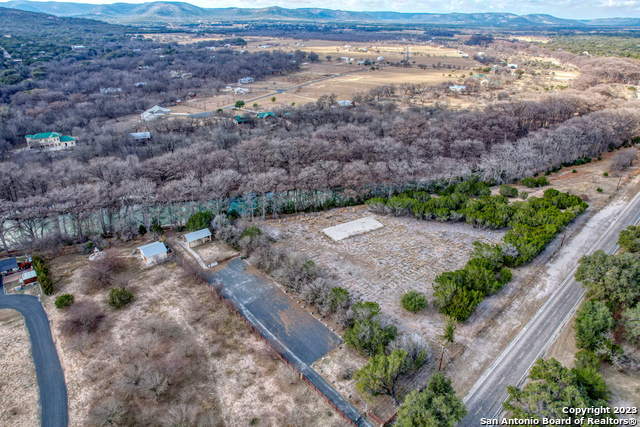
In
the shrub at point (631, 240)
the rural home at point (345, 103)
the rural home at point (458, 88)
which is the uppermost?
the rural home at point (458, 88)

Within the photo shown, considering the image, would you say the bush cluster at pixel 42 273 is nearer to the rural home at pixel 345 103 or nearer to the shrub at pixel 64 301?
the shrub at pixel 64 301

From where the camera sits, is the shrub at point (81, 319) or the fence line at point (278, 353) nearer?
the fence line at point (278, 353)

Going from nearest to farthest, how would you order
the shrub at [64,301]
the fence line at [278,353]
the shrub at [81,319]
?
the fence line at [278,353] → the shrub at [81,319] → the shrub at [64,301]

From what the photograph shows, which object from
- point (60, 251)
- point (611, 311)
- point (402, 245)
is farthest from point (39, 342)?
point (611, 311)

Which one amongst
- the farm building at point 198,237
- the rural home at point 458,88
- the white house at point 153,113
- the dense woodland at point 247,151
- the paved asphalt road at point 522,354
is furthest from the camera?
the rural home at point 458,88

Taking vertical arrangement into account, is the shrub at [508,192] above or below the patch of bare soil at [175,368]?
above

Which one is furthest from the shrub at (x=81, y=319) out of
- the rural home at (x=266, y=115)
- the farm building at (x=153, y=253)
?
the rural home at (x=266, y=115)

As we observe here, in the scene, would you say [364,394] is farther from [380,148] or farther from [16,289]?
[380,148]

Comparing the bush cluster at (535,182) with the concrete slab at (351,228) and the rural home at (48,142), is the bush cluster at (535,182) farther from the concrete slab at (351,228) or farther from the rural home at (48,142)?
the rural home at (48,142)
